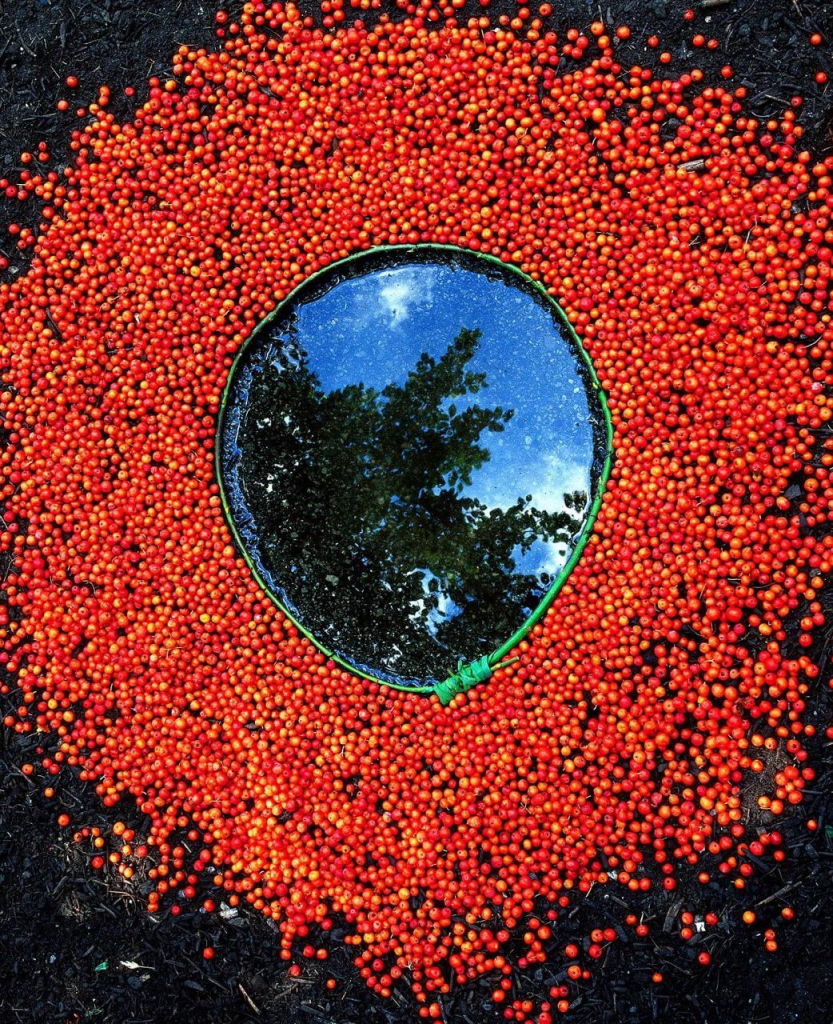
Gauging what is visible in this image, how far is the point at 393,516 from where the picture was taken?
3896mm

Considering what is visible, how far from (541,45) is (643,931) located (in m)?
4.00

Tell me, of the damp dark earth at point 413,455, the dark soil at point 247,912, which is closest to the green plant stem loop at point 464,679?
the damp dark earth at point 413,455

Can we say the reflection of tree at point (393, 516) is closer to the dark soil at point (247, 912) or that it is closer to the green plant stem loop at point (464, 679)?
the green plant stem loop at point (464, 679)

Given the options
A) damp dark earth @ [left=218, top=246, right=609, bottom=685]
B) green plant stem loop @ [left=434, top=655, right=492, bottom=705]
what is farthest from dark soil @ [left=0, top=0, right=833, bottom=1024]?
damp dark earth @ [left=218, top=246, right=609, bottom=685]

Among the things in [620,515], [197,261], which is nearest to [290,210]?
[197,261]

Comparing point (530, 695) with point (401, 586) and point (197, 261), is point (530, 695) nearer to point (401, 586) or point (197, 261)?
point (401, 586)

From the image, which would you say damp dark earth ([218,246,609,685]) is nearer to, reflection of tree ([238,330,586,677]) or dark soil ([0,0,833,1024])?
reflection of tree ([238,330,586,677])

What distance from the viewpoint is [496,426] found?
12.7ft

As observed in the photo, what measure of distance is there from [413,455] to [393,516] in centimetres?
31

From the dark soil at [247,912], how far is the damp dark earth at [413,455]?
1288 millimetres

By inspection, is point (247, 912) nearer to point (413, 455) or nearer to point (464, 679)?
point (464, 679)

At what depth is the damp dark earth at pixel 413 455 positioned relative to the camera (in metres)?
3.79

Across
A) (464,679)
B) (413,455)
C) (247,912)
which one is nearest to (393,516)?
(413,455)

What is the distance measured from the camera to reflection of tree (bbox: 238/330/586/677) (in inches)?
150
